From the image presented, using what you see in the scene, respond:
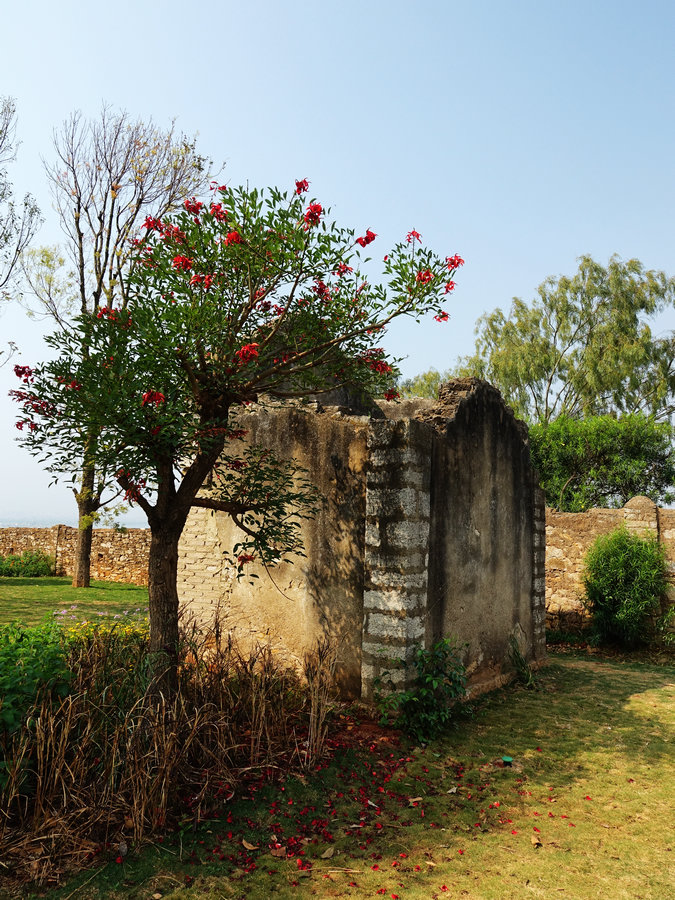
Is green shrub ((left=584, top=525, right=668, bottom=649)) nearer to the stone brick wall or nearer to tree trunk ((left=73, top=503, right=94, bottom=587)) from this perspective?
the stone brick wall

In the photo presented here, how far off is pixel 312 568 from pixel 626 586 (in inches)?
255

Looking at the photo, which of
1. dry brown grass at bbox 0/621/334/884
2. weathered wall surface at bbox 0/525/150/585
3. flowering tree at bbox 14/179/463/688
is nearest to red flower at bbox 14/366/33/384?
flowering tree at bbox 14/179/463/688

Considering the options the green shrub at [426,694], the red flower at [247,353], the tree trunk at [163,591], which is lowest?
the green shrub at [426,694]

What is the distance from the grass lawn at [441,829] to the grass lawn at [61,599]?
635 cm

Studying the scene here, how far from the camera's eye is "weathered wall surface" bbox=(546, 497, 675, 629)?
11.4 metres

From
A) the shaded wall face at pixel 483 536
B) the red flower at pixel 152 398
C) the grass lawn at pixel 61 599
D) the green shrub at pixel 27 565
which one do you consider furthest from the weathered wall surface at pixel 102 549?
the red flower at pixel 152 398

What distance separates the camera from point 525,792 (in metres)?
5.13

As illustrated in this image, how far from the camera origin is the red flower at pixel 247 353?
5.00m

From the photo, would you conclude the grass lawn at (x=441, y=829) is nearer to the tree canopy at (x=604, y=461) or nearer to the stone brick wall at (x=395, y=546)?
the stone brick wall at (x=395, y=546)

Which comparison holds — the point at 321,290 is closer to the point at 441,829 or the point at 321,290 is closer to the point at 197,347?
the point at 197,347

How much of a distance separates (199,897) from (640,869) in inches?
105

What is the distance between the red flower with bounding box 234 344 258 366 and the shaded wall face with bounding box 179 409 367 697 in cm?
197

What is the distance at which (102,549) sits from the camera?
19.9 metres

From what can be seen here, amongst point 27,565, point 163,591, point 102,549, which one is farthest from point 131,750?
point 27,565
